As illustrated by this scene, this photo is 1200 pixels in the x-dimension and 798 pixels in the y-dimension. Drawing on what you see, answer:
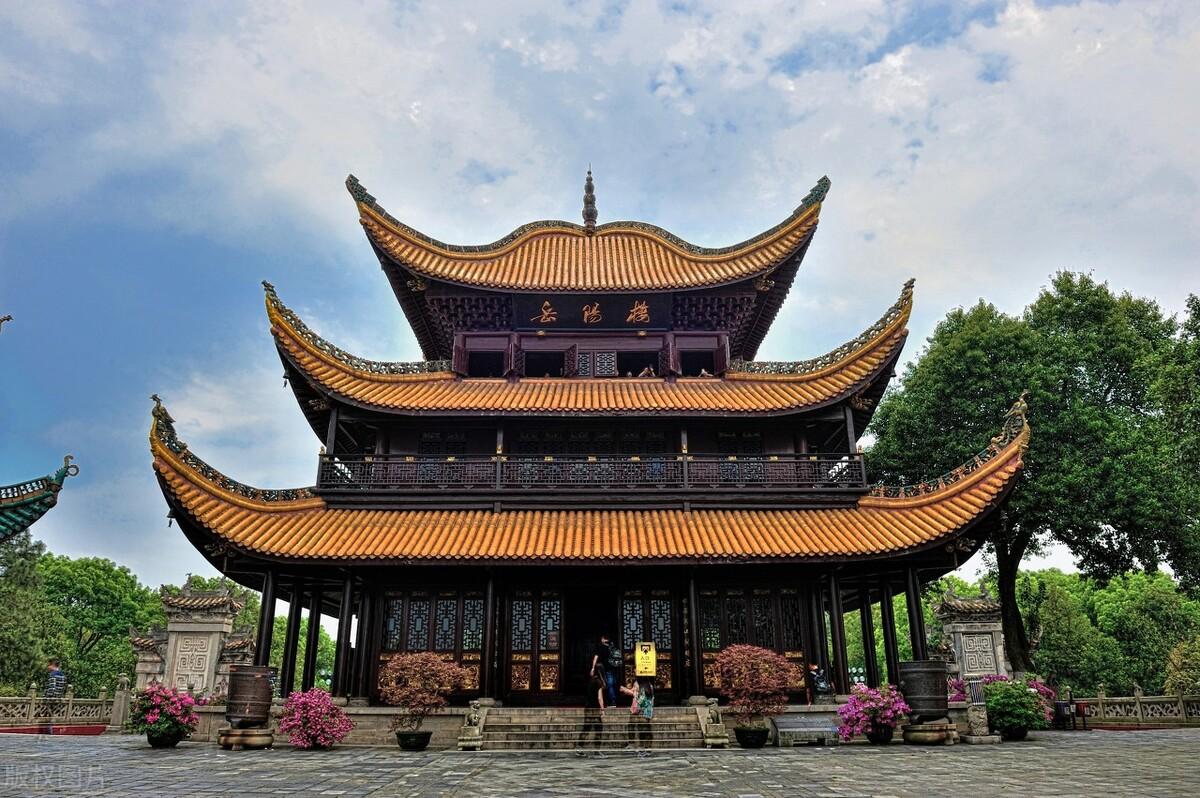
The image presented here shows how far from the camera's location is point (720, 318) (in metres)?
21.8

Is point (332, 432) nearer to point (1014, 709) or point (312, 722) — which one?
point (312, 722)

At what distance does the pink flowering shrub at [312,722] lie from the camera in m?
14.0

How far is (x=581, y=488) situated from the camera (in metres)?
18.4

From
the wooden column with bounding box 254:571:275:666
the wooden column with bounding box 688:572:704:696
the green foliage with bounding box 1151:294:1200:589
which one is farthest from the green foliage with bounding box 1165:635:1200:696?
the wooden column with bounding box 254:571:275:666

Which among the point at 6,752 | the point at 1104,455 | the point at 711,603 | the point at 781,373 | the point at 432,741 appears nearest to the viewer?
the point at 6,752

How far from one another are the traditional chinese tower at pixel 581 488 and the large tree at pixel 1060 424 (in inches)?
280

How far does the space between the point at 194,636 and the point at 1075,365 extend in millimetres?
30674

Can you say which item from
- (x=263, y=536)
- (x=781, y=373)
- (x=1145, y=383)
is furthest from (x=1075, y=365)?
(x=263, y=536)

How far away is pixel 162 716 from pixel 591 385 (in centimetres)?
1206

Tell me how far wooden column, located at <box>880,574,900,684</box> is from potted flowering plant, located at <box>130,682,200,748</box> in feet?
46.2

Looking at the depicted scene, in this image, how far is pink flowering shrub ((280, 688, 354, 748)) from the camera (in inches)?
550

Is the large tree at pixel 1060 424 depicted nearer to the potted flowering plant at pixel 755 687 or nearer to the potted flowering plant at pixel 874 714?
the potted flowering plant at pixel 874 714

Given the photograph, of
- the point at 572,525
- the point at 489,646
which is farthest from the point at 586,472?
the point at 489,646

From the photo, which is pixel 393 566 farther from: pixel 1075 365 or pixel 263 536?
pixel 1075 365
